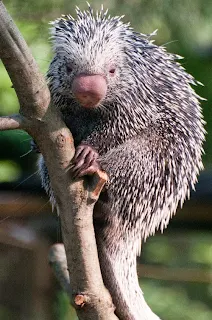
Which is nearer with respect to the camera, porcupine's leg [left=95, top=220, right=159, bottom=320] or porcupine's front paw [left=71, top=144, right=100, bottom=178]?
porcupine's front paw [left=71, top=144, right=100, bottom=178]

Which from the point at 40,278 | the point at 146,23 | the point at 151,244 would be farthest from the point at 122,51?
the point at 151,244

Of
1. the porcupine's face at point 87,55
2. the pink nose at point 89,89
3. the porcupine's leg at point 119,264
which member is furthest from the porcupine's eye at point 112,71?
the porcupine's leg at point 119,264

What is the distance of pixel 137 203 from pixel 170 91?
1.07ft

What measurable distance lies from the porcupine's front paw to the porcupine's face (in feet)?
0.37

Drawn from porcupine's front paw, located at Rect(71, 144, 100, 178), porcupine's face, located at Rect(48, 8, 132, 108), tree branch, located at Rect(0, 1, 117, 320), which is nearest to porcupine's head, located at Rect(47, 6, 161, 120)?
porcupine's face, located at Rect(48, 8, 132, 108)

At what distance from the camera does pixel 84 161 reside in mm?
1944

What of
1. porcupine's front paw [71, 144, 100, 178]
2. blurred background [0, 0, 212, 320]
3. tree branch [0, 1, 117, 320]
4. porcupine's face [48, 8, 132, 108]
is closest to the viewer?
tree branch [0, 1, 117, 320]

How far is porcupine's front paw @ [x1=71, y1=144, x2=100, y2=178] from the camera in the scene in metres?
1.92

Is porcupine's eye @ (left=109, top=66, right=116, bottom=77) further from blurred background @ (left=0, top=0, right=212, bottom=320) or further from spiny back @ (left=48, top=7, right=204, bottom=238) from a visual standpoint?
blurred background @ (left=0, top=0, right=212, bottom=320)

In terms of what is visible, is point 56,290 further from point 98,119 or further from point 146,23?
point 98,119

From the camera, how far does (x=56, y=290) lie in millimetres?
4121

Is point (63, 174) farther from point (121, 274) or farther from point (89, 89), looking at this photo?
point (121, 274)

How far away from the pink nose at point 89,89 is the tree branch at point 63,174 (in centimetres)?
12

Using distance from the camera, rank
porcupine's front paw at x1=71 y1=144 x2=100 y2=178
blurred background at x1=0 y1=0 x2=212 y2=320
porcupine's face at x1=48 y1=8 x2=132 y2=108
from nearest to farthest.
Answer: porcupine's front paw at x1=71 y1=144 x2=100 y2=178, porcupine's face at x1=48 y1=8 x2=132 y2=108, blurred background at x1=0 y1=0 x2=212 y2=320
